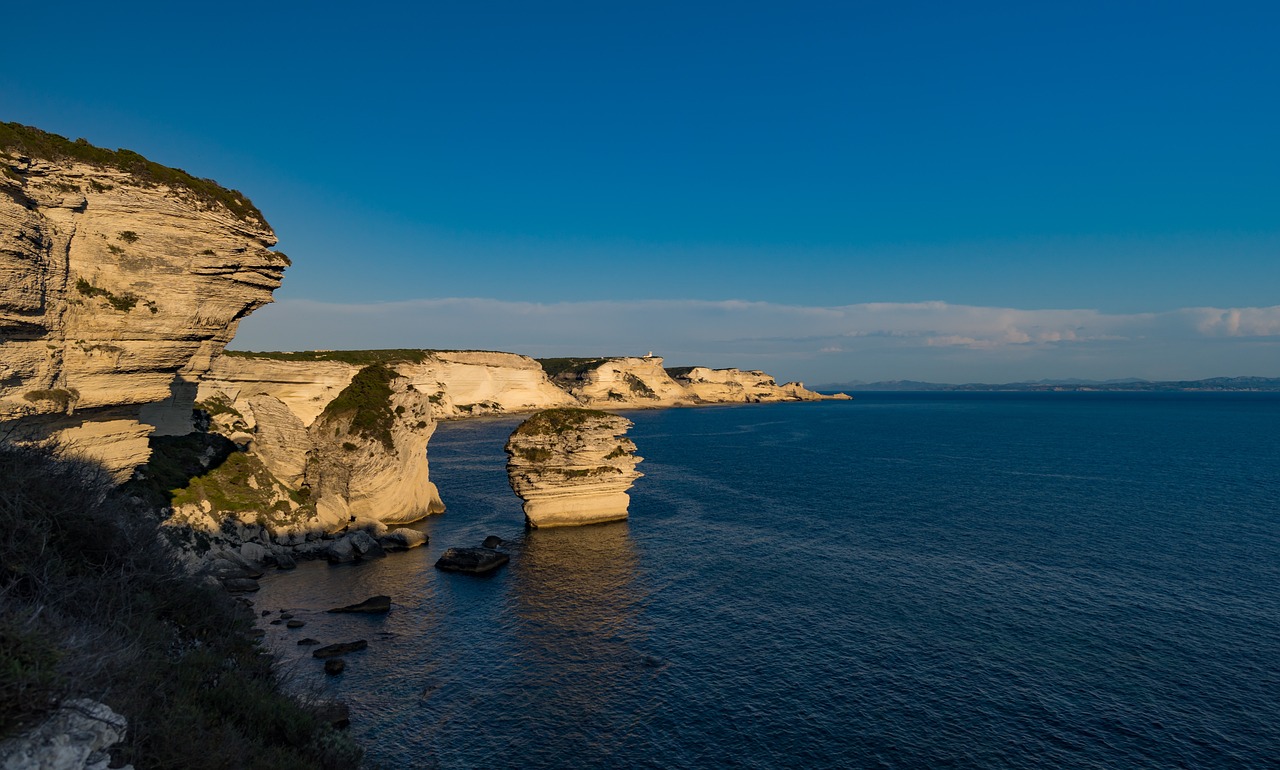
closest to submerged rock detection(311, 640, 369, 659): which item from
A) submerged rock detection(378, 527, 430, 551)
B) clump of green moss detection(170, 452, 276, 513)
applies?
submerged rock detection(378, 527, 430, 551)

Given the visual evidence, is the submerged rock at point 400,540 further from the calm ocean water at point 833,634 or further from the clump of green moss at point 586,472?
the clump of green moss at point 586,472

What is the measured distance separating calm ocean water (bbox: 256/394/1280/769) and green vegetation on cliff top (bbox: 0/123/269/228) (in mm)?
21815

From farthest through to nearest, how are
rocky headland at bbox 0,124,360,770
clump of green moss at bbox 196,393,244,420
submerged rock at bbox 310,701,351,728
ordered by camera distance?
clump of green moss at bbox 196,393,244,420, submerged rock at bbox 310,701,351,728, rocky headland at bbox 0,124,360,770

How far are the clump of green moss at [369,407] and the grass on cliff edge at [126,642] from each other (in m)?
35.9

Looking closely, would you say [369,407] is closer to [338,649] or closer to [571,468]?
[571,468]

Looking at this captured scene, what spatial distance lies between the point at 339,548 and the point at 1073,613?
45696 millimetres

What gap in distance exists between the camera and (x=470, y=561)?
4281cm

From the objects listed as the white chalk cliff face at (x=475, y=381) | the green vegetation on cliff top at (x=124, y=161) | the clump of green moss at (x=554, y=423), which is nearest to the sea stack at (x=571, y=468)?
the clump of green moss at (x=554, y=423)

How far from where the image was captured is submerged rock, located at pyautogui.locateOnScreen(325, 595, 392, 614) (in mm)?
35281

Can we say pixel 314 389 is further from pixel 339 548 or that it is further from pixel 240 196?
pixel 240 196

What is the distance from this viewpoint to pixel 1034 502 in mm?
60750

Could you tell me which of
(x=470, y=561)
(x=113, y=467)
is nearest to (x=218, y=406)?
(x=113, y=467)

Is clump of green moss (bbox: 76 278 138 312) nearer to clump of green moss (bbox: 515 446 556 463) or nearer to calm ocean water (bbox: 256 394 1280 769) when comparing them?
calm ocean water (bbox: 256 394 1280 769)

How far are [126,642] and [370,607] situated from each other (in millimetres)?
25276
